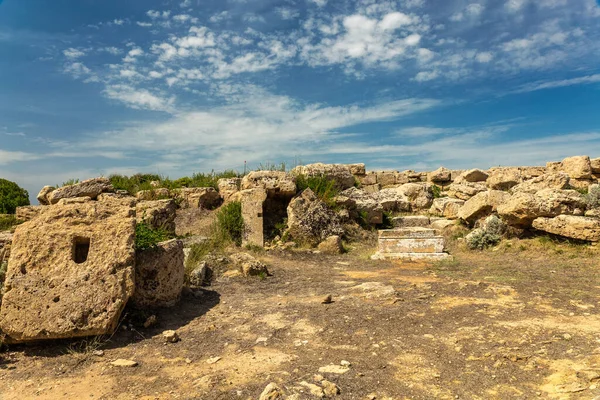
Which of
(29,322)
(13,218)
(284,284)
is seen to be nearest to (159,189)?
(13,218)

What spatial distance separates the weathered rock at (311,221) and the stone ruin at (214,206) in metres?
0.03

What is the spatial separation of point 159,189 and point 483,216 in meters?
8.70

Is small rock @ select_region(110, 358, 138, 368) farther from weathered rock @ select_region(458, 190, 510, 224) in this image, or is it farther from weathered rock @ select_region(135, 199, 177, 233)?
weathered rock @ select_region(458, 190, 510, 224)

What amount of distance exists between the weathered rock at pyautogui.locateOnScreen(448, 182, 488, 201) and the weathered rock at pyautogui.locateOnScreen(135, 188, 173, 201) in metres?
8.33

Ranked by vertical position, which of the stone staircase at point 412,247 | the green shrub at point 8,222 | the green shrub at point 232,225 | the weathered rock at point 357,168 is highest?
the weathered rock at point 357,168

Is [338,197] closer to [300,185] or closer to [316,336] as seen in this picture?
[300,185]

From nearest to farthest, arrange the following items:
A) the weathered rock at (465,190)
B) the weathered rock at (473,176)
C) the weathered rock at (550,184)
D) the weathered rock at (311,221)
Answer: the weathered rock at (311,221) < the weathered rock at (550,184) < the weathered rock at (465,190) < the weathered rock at (473,176)

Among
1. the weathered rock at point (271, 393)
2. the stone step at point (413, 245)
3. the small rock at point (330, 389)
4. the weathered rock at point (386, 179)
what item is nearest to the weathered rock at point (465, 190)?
the weathered rock at point (386, 179)

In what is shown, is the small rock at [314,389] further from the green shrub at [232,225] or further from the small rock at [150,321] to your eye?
the green shrub at [232,225]

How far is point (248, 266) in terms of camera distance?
21.9 ft

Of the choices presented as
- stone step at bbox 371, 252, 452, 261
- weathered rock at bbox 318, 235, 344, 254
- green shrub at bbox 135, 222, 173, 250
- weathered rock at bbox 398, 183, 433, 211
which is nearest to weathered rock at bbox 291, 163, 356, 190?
weathered rock at bbox 398, 183, 433, 211

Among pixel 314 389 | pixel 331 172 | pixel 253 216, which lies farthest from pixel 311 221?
pixel 314 389

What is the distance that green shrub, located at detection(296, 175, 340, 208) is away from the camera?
10.6m

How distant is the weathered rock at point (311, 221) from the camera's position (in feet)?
31.0
